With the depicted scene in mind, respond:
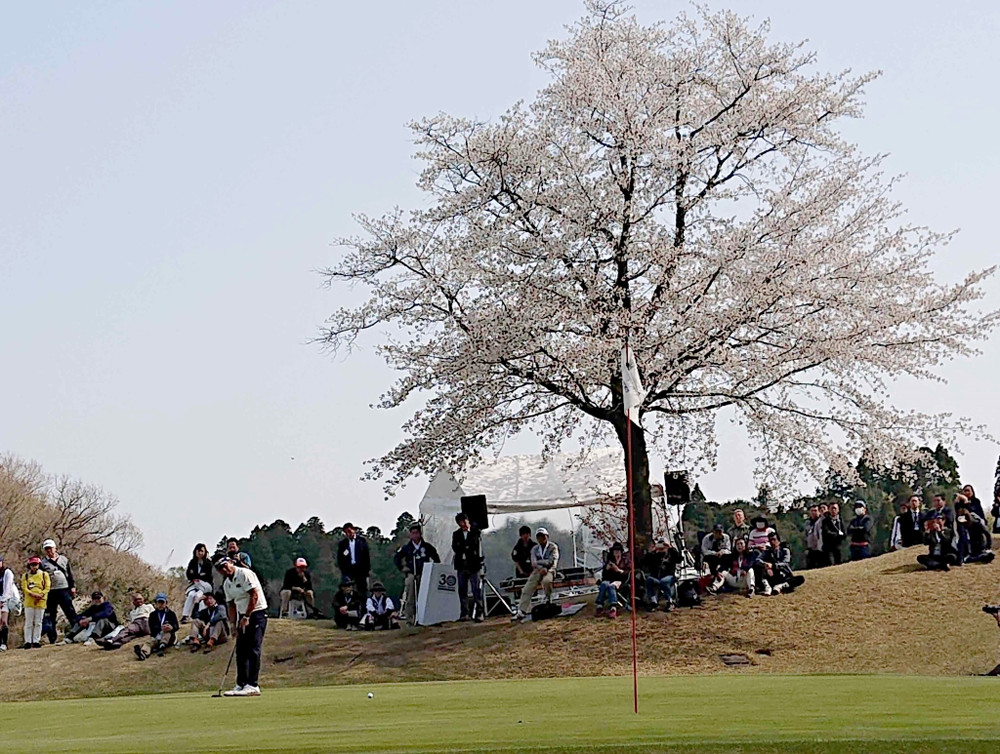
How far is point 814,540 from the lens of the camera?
3347cm

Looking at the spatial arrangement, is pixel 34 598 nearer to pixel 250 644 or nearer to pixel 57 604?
pixel 57 604

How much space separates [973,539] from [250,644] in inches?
692

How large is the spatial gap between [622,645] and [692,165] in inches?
400

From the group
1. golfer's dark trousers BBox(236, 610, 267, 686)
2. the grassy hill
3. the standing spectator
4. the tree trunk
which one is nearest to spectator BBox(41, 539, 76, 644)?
the standing spectator

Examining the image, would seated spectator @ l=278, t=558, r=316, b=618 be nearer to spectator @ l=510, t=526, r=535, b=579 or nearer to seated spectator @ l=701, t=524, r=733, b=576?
spectator @ l=510, t=526, r=535, b=579

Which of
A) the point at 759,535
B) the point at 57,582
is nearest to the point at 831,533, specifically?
the point at 759,535

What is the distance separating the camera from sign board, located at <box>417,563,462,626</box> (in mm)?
32062

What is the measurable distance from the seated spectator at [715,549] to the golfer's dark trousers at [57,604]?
13.8m

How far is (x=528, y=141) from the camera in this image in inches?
1203

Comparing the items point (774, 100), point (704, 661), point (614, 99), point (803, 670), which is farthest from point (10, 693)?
point (774, 100)

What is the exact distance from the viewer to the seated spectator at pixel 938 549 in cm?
2995

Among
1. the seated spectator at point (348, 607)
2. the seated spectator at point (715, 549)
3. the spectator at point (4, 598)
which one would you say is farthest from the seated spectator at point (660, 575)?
the spectator at point (4, 598)

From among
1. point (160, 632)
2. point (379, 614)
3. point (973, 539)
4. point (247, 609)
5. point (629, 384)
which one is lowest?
point (160, 632)

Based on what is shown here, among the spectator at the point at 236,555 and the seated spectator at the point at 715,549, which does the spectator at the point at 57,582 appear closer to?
the spectator at the point at 236,555
